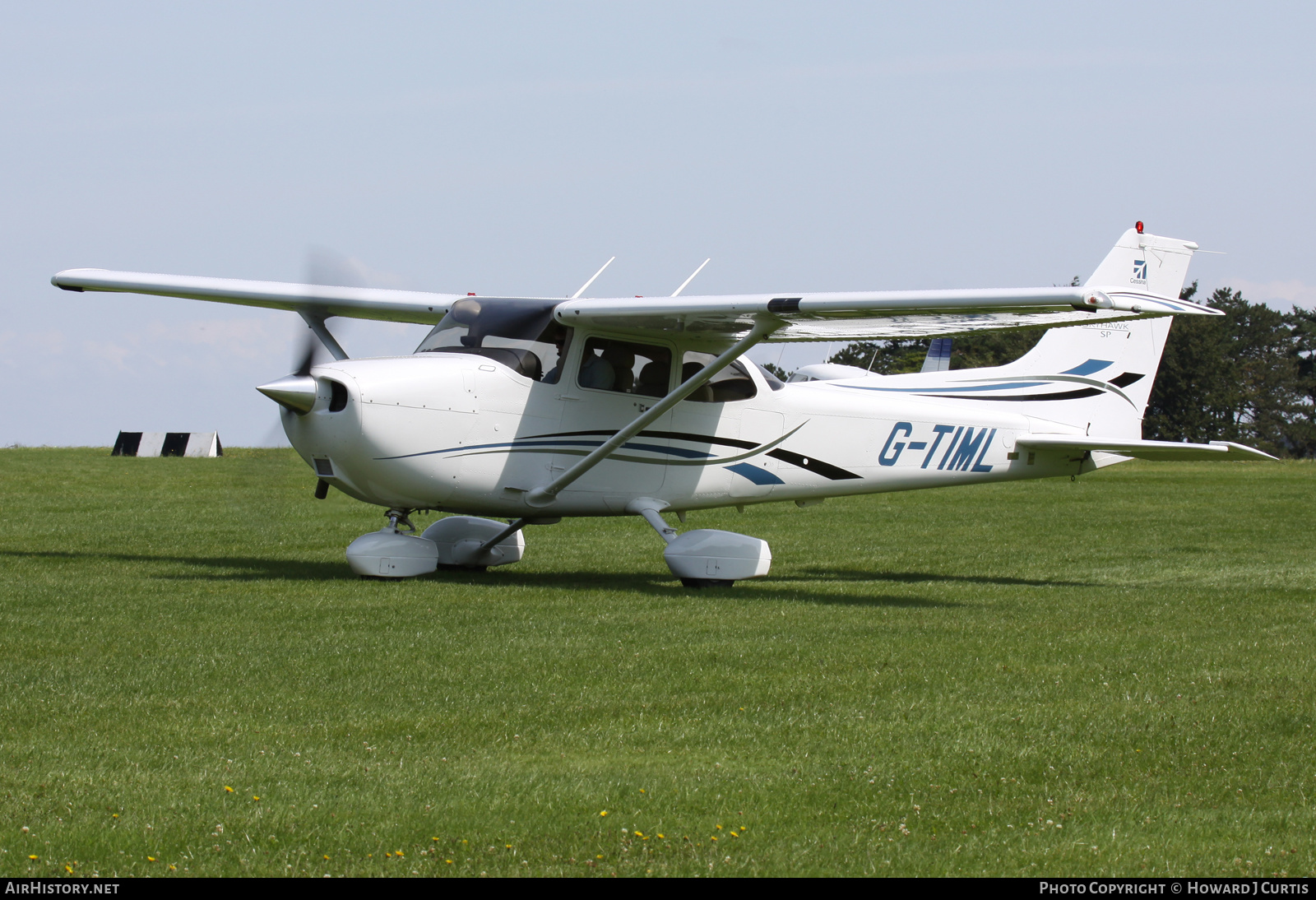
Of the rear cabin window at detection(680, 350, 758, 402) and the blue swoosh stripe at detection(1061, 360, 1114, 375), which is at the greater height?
the blue swoosh stripe at detection(1061, 360, 1114, 375)

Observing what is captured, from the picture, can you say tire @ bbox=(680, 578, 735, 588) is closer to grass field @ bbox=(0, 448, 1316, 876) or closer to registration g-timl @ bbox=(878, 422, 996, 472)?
grass field @ bbox=(0, 448, 1316, 876)

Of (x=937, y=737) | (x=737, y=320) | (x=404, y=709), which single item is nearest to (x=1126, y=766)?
(x=937, y=737)

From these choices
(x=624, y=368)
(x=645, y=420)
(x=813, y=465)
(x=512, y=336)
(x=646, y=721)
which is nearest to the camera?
(x=646, y=721)

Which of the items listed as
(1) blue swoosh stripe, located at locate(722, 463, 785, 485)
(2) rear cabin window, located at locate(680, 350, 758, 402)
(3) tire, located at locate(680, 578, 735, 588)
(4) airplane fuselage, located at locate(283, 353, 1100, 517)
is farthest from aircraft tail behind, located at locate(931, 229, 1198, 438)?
(3) tire, located at locate(680, 578, 735, 588)

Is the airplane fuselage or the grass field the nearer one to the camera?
the grass field

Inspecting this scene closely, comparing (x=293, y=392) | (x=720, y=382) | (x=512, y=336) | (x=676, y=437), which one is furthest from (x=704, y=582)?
(x=293, y=392)

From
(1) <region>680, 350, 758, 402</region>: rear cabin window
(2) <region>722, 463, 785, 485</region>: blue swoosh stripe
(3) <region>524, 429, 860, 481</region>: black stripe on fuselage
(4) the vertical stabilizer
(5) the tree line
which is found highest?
(4) the vertical stabilizer

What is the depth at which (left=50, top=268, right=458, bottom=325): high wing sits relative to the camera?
13.9 metres

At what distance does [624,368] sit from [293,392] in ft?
10.9

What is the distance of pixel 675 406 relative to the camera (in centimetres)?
1359

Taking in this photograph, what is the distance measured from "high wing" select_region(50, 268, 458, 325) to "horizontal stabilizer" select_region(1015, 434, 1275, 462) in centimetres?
695

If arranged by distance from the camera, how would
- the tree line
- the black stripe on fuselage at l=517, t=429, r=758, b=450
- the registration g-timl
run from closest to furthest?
the black stripe on fuselage at l=517, t=429, r=758, b=450 < the registration g-timl < the tree line

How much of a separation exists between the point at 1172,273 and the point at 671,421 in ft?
21.2

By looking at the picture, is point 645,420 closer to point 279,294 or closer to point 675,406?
point 675,406
